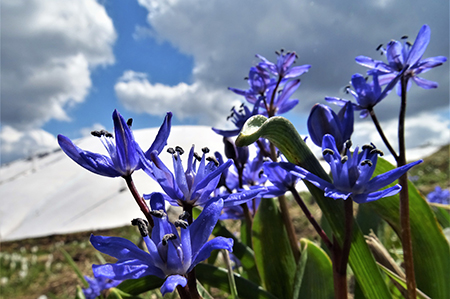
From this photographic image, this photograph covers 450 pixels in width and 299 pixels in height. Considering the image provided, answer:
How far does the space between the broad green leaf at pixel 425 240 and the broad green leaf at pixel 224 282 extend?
585 millimetres

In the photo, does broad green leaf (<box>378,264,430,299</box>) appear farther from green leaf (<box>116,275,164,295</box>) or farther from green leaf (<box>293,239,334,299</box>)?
green leaf (<box>116,275,164,295</box>)

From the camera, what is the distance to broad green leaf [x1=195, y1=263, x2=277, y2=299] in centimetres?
106

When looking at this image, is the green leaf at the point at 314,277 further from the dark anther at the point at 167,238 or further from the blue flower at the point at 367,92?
the dark anther at the point at 167,238

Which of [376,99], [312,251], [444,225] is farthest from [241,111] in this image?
[444,225]

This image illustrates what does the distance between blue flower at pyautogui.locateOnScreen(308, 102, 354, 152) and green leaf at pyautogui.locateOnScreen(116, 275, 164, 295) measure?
82 centimetres

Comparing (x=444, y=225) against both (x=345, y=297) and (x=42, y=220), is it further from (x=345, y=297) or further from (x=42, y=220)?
(x=42, y=220)

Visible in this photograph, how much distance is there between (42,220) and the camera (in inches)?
337

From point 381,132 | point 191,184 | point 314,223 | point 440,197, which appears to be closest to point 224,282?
point 314,223

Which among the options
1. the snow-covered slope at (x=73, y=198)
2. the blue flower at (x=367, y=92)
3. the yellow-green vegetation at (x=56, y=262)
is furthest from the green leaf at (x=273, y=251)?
the snow-covered slope at (x=73, y=198)

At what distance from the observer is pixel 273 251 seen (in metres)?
1.28

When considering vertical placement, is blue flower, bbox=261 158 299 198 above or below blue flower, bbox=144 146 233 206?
below

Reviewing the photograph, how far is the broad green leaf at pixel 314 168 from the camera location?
27.1 inches

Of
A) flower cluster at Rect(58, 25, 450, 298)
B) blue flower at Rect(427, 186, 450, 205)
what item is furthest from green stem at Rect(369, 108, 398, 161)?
blue flower at Rect(427, 186, 450, 205)

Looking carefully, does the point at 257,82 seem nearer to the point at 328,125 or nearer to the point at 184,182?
the point at 328,125
